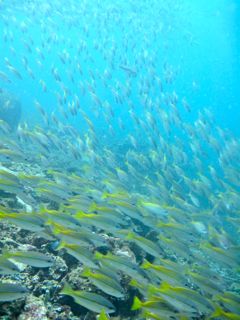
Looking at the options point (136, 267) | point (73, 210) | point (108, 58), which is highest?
point (108, 58)

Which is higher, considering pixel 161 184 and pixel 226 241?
pixel 161 184

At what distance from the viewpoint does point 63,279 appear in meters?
5.68

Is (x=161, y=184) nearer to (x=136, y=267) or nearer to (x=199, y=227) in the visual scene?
(x=199, y=227)

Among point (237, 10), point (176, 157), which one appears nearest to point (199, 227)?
point (176, 157)

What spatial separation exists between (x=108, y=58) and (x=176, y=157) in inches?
255

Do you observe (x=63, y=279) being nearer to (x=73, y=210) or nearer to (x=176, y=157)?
(x=73, y=210)

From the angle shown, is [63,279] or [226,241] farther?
[226,241]

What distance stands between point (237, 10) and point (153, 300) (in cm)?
4968

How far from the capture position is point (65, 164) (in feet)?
56.2

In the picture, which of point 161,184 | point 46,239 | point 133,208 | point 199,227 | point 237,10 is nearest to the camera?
point 46,239

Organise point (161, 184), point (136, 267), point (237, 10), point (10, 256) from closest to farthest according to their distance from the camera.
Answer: point (10, 256) → point (136, 267) → point (161, 184) → point (237, 10)

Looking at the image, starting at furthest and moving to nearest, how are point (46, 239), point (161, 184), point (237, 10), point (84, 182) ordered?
point (237, 10), point (161, 184), point (84, 182), point (46, 239)

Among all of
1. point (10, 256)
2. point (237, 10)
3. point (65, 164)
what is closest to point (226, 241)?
point (10, 256)

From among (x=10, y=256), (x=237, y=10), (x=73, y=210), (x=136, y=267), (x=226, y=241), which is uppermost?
(x=237, y=10)
